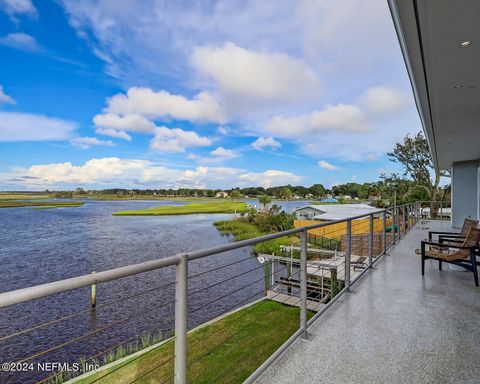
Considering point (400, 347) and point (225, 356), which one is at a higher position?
point (400, 347)

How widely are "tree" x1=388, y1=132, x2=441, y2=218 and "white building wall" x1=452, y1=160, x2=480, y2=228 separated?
44.0 ft

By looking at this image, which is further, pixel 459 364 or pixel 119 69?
pixel 119 69

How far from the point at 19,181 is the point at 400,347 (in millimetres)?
59504

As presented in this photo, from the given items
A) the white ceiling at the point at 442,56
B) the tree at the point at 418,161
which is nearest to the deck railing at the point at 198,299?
the white ceiling at the point at 442,56

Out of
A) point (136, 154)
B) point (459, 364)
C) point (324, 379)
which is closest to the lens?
point (324, 379)

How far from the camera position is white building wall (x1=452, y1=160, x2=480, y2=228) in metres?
10.5

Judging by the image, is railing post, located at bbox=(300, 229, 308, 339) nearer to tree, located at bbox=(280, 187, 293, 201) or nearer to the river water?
the river water

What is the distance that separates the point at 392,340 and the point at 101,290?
14.2 m

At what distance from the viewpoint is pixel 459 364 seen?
2066 millimetres

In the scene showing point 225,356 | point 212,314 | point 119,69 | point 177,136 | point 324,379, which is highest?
point 119,69

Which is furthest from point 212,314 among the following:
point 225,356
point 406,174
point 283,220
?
point 283,220

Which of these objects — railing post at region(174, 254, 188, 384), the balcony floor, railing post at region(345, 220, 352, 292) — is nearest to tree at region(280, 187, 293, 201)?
the balcony floor

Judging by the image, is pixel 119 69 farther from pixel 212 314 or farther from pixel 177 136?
pixel 212 314

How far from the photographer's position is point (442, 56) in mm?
2998
